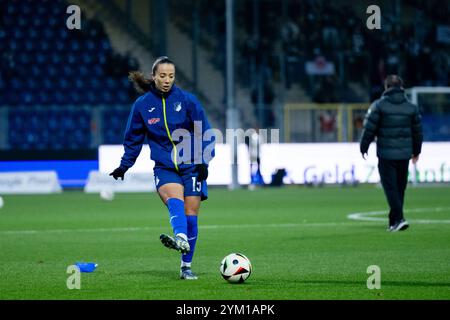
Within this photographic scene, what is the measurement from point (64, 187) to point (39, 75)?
6460 millimetres

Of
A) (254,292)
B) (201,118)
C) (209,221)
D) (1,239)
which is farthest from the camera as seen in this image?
(209,221)

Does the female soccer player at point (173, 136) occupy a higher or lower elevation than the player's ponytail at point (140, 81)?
lower

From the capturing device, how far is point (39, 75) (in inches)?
1510

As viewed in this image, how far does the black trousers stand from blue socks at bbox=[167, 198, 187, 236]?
6353mm

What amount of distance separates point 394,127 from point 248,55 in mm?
23253

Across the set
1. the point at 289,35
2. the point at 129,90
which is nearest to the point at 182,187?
the point at 129,90

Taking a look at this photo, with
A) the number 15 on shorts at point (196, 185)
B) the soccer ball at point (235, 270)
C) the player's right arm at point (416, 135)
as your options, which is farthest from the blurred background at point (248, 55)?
the soccer ball at point (235, 270)

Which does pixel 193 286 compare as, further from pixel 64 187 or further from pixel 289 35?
pixel 289 35

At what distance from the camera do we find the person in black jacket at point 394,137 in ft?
54.6

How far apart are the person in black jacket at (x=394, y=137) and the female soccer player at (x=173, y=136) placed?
6.04m

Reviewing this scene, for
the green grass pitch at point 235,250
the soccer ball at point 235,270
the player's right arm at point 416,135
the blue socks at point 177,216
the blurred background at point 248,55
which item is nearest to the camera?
the green grass pitch at point 235,250

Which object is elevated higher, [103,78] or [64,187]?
[103,78]

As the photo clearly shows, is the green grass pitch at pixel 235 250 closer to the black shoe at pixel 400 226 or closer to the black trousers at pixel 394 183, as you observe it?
the black shoe at pixel 400 226
